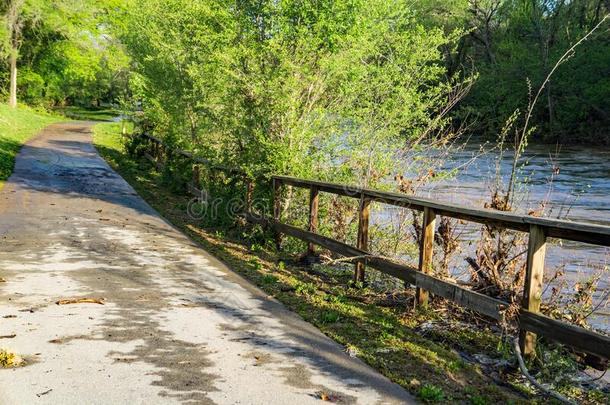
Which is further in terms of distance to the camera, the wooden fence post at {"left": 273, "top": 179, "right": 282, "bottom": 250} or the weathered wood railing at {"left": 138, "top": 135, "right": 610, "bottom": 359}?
the wooden fence post at {"left": 273, "top": 179, "right": 282, "bottom": 250}

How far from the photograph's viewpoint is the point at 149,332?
5789 mm

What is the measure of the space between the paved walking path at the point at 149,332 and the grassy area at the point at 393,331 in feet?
0.83

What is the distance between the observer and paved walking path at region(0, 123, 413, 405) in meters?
4.53

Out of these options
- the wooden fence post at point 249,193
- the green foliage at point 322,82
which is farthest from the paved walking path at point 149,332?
the green foliage at point 322,82

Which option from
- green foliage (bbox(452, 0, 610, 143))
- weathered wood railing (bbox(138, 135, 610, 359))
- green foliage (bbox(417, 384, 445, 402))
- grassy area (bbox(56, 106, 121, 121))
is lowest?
green foliage (bbox(417, 384, 445, 402))

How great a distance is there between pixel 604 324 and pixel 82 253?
745 centimetres

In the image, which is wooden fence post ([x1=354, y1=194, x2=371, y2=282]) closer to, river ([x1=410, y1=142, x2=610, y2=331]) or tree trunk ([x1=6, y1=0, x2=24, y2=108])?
river ([x1=410, y1=142, x2=610, y2=331])

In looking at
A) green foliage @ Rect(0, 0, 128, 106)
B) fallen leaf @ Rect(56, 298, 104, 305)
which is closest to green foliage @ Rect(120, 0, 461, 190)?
fallen leaf @ Rect(56, 298, 104, 305)

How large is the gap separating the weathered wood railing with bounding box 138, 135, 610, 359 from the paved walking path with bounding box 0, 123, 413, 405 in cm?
140

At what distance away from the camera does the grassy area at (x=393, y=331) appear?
16.4 ft

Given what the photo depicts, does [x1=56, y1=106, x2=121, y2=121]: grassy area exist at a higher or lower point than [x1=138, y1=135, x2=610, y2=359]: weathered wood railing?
higher

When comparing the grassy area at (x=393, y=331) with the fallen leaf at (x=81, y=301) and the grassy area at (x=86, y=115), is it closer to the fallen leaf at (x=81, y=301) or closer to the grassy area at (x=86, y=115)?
the fallen leaf at (x=81, y=301)

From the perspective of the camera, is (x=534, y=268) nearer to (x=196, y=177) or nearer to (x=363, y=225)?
(x=363, y=225)

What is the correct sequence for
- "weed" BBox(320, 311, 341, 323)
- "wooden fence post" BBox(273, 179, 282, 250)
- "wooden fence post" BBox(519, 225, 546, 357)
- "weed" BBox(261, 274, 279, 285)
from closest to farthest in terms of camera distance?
"wooden fence post" BBox(519, 225, 546, 357) → "weed" BBox(320, 311, 341, 323) → "weed" BBox(261, 274, 279, 285) → "wooden fence post" BBox(273, 179, 282, 250)
